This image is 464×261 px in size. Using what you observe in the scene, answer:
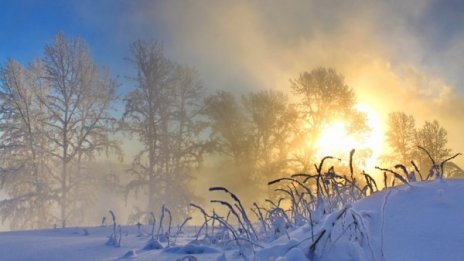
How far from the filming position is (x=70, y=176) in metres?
19.1

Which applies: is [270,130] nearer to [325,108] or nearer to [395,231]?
[325,108]

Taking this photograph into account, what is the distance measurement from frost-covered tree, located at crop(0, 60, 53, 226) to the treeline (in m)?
0.05

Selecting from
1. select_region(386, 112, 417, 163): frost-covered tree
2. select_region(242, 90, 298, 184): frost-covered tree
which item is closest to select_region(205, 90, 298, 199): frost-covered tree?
select_region(242, 90, 298, 184): frost-covered tree

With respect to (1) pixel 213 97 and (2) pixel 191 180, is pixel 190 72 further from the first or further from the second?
(2) pixel 191 180

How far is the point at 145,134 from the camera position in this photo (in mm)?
18844

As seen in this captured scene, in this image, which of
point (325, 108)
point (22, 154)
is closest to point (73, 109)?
point (22, 154)

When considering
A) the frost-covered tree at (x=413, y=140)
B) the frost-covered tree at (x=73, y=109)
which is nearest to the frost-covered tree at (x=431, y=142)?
the frost-covered tree at (x=413, y=140)

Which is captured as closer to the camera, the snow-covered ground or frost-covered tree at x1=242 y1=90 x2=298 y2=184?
the snow-covered ground

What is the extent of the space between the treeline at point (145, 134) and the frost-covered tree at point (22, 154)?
0.05 meters

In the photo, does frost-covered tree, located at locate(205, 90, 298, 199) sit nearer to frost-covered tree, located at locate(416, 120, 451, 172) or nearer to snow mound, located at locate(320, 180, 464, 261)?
frost-covered tree, located at locate(416, 120, 451, 172)

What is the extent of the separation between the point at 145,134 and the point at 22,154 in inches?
231

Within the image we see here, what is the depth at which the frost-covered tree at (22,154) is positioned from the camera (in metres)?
17.5

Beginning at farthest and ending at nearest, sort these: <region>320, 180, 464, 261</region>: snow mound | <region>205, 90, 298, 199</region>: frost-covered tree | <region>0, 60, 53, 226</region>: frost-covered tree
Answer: <region>205, 90, 298, 199</region>: frost-covered tree
<region>0, 60, 53, 226</region>: frost-covered tree
<region>320, 180, 464, 261</region>: snow mound

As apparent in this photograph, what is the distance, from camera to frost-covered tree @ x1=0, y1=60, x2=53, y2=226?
17.5m
